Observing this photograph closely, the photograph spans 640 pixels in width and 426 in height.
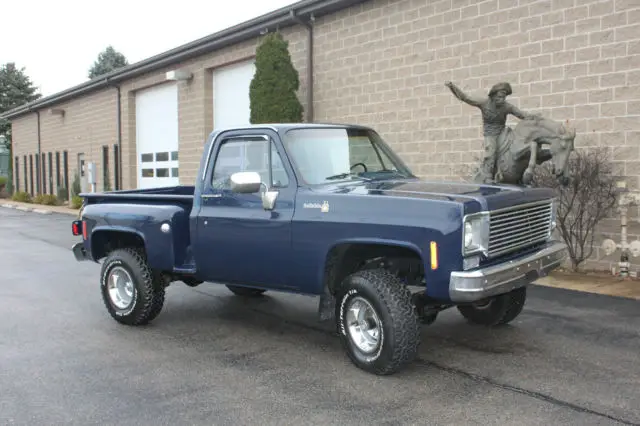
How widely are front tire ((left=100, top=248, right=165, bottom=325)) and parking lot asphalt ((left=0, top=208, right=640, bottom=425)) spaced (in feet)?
0.57

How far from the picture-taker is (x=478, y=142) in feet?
37.4

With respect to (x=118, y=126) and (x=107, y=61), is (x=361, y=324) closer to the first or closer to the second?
(x=118, y=126)

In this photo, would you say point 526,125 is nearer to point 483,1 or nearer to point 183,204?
point 483,1

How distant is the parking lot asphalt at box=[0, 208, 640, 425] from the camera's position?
14.4ft

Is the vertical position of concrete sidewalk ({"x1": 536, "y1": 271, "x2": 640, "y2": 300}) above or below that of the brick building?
below

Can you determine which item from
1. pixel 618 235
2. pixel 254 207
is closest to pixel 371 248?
pixel 254 207

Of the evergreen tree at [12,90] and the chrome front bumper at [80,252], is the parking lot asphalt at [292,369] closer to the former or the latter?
the chrome front bumper at [80,252]

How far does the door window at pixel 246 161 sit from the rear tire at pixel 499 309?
7.07ft

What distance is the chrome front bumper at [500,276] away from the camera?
4.70 metres

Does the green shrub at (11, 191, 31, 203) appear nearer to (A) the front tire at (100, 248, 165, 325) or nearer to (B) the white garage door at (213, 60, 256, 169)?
(B) the white garage door at (213, 60, 256, 169)

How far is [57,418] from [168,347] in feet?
5.78

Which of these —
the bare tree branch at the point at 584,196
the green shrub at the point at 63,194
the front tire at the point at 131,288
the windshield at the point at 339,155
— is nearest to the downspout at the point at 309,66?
the bare tree branch at the point at 584,196

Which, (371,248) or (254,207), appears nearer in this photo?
(371,248)

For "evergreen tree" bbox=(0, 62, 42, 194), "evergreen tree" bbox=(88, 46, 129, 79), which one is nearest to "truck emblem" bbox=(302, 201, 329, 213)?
"evergreen tree" bbox=(0, 62, 42, 194)
